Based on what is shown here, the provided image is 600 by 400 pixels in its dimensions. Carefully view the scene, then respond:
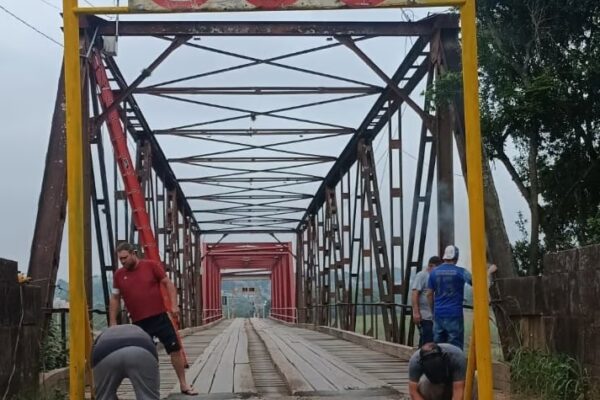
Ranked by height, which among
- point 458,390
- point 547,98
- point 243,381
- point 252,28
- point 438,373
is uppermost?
point 252,28

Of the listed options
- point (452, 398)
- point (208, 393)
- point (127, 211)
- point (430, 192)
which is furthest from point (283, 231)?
point (452, 398)

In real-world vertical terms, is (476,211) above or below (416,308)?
above

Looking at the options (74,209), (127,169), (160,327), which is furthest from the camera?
(127,169)

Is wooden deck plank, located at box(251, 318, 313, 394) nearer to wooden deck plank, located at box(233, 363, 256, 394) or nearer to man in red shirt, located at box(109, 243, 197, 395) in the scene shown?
wooden deck plank, located at box(233, 363, 256, 394)

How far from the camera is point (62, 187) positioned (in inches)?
412

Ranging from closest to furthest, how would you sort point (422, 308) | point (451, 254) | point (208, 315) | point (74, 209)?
point (74, 209) → point (451, 254) → point (422, 308) → point (208, 315)

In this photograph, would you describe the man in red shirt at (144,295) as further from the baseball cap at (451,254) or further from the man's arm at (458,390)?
the man's arm at (458,390)

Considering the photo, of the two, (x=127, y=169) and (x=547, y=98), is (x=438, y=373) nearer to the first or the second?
(x=547, y=98)

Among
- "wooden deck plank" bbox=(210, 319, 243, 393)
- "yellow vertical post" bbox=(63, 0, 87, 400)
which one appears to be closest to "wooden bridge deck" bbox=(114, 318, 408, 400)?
"wooden deck plank" bbox=(210, 319, 243, 393)

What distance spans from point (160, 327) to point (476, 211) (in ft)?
12.6

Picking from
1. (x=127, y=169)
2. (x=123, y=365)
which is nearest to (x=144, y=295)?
(x=123, y=365)

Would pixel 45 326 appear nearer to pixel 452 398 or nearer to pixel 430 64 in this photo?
pixel 452 398

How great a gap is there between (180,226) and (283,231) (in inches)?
452

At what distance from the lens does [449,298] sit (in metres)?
8.54
